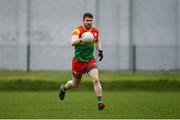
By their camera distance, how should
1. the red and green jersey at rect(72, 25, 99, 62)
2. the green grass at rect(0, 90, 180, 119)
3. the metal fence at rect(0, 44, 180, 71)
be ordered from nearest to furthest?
the green grass at rect(0, 90, 180, 119) < the red and green jersey at rect(72, 25, 99, 62) < the metal fence at rect(0, 44, 180, 71)

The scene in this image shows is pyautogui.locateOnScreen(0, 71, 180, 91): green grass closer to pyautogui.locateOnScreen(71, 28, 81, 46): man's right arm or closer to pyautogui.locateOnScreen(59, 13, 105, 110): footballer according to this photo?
pyautogui.locateOnScreen(59, 13, 105, 110): footballer

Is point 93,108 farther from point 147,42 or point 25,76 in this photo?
point 147,42

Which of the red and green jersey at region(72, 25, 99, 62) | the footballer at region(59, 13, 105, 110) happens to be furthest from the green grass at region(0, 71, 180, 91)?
the red and green jersey at region(72, 25, 99, 62)

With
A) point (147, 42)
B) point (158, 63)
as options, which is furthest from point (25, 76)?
point (147, 42)

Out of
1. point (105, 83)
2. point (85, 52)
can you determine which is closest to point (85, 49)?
point (85, 52)

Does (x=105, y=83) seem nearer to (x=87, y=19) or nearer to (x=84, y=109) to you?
(x=84, y=109)

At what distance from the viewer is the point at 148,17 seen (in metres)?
37.3

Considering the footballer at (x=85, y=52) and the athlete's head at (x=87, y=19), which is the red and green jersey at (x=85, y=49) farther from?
the athlete's head at (x=87, y=19)

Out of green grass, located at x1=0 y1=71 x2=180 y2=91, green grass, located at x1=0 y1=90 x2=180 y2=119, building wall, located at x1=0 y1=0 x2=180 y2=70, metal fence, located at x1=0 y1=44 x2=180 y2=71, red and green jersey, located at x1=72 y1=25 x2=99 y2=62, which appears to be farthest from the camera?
building wall, located at x1=0 y1=0 x2=180 y2=70

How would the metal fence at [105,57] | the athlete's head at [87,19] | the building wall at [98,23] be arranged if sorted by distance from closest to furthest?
the athlete's head at [87,19], the metal fence at [105,57], the building wall at [98,23]

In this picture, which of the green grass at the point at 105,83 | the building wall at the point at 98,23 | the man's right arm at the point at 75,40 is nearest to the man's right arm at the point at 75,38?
the man's right arm at the point at 75,40

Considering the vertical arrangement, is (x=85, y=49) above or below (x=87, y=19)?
below

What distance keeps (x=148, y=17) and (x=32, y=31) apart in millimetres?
6065

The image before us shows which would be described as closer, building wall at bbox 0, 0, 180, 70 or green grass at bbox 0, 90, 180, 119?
green grass at bbox 0, 90, 180, 119
